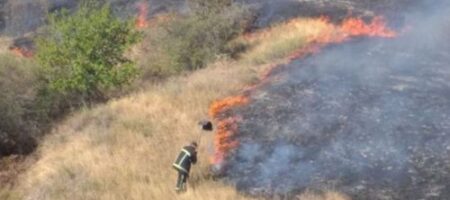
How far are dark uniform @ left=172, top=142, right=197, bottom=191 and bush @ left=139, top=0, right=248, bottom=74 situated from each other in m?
11.6

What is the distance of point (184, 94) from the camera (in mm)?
19359

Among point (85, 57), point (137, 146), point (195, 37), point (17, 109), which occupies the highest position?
point (85, 57)

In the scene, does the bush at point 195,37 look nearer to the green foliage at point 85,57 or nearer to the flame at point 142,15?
the green foliage at point 85,57

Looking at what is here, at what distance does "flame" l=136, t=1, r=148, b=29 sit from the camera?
32250 millimetres

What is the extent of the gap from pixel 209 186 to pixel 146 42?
1508 cm

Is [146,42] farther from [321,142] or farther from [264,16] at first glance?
[321,142]

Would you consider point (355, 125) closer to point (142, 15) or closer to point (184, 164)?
point (184, 164)

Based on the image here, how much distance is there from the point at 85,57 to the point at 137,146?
6.28 meters

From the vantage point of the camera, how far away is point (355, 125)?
15.6m

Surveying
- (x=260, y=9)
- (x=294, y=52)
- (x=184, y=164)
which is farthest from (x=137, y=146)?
(x=260, y=9)

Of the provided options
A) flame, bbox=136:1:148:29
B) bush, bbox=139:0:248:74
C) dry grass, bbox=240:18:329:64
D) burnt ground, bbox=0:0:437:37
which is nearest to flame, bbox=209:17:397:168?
dry grass, bbox=240:18:329:64

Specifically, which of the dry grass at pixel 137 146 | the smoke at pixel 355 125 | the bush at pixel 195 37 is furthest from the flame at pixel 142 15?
the smoke at pixel 355 125

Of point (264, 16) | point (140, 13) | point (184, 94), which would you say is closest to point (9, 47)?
point (140, 13)

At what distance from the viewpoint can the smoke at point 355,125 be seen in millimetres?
13133
